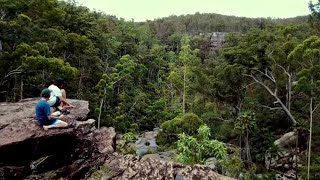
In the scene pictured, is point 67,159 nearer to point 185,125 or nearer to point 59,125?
point 59,125

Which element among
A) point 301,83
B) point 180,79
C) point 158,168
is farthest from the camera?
point 180,79

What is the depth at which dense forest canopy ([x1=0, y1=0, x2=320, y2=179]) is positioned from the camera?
1962 cm

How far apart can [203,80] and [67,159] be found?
25849 mm

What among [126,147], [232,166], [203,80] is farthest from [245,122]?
[126,147]

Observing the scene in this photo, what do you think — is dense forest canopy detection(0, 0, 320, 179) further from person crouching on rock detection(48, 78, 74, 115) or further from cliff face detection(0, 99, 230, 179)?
cliff face detection(0, 99, 230, 179)

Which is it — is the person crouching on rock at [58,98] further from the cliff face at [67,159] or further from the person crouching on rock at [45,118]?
the person crouching on rock at [45,118]

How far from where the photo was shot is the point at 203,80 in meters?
31.3

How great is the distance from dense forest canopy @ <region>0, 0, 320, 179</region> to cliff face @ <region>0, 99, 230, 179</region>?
897 cm

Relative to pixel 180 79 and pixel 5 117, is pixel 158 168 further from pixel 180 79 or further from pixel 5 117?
pixel 180 79

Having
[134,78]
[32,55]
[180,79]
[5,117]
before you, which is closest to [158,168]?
[5,117]

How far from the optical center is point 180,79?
137 feet

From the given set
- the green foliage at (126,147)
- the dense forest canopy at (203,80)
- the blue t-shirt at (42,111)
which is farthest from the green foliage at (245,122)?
the blue t-shirt at (42,111)

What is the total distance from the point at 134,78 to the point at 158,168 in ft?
156

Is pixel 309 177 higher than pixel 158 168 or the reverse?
the reverse
